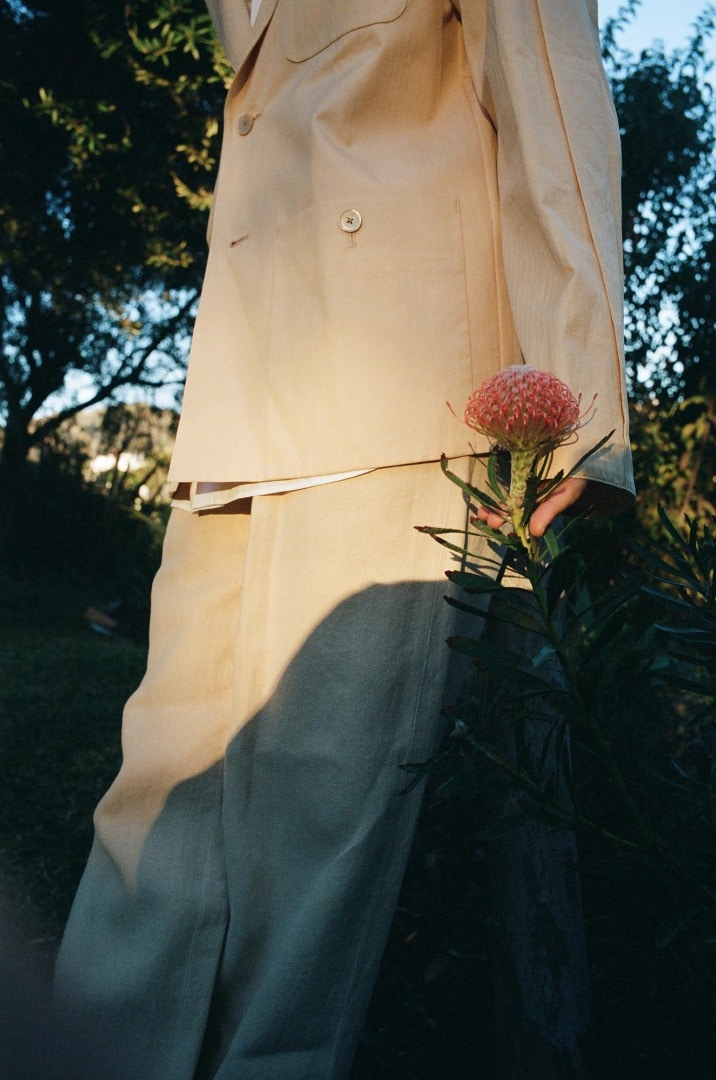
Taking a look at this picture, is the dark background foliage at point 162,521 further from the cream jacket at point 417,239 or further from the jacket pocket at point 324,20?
the jacket pocket at point 324,20

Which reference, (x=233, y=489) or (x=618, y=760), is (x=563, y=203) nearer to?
(x=233, y=489)

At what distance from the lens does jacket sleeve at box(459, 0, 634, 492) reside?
1219 millimetres

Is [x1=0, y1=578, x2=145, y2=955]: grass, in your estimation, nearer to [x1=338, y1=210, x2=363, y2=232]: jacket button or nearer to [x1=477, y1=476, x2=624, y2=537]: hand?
[x1=477, y1=476, x2=624, y2=537]: hand

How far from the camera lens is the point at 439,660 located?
1354 mm

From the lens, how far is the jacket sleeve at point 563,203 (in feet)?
4.00

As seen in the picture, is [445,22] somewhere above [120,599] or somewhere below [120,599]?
above

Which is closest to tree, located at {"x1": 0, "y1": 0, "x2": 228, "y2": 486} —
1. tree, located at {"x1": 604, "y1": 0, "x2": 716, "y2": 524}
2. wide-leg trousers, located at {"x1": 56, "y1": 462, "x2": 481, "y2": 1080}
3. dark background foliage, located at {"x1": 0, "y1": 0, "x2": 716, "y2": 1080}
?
dark background foliage, located at {"x1": 0, "y1": 0, "x2": 716, "y2": 1080}

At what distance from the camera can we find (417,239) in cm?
129

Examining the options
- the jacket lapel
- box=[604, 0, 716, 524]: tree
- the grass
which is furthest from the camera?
box=[604, 0, 716, 524]: tree

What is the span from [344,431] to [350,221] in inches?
11.5

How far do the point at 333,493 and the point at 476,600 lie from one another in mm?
274

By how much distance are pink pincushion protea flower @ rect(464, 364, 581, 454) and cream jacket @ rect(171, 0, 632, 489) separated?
14cm

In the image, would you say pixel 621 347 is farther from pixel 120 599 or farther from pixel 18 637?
pixel 120 599

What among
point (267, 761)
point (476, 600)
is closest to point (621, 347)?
point (476, 600)
